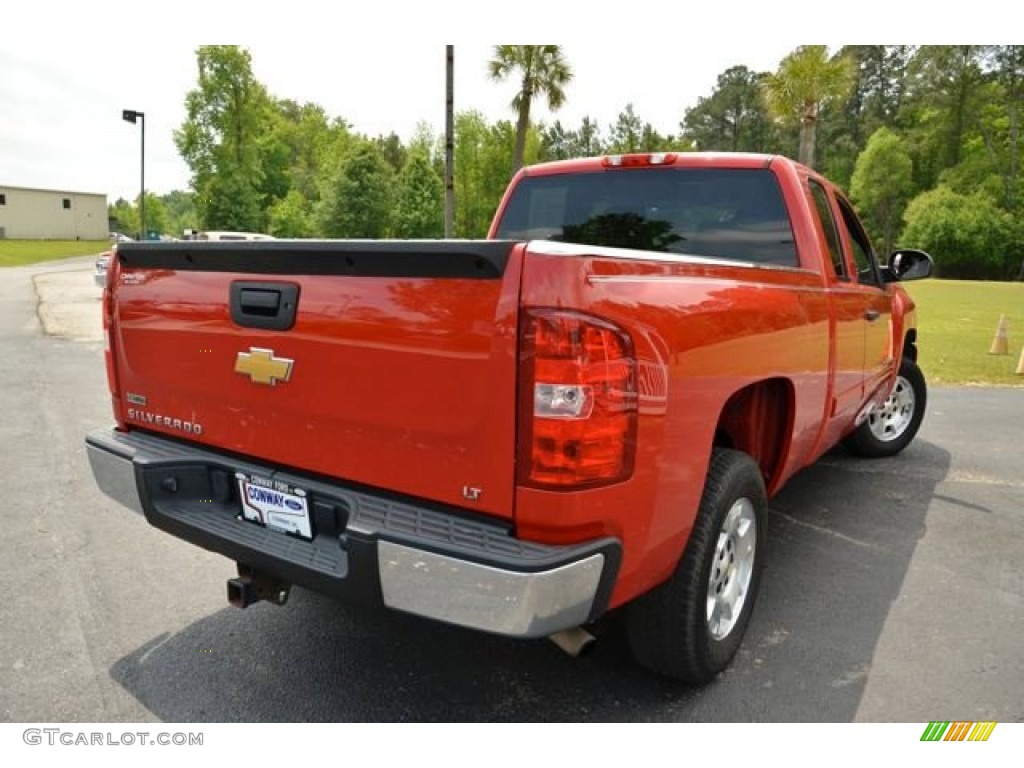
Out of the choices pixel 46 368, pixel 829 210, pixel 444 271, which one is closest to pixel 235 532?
pixel 444 271

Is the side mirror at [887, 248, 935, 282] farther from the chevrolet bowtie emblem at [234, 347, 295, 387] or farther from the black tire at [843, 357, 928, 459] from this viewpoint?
the chevrolet bowtie emblem at [234, 347, 295, 387]

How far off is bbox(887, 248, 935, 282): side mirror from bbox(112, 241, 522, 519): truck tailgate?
12.7ft

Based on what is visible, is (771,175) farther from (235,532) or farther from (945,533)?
(235,532)

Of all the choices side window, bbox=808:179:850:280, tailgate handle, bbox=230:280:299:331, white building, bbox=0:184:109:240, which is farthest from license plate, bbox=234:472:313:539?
white building, bbox=0:184:109:240

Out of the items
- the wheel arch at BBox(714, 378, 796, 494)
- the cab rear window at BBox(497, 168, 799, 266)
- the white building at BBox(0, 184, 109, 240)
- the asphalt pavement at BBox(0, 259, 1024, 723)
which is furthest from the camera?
the white building at BBox(0, 184, 109, 240)

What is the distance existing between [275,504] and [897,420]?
538 cm

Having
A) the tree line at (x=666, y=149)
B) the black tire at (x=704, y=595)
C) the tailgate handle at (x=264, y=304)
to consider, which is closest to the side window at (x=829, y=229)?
the black tire at (x=704, y=595)

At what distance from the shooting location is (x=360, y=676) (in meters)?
2.72

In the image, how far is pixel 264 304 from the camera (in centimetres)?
238

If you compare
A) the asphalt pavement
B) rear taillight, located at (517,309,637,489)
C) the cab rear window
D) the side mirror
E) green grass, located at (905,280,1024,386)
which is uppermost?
the cab rear window

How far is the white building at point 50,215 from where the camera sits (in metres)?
76.9

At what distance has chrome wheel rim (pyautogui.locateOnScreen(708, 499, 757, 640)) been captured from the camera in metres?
2.68

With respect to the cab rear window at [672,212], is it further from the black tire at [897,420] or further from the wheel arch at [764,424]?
the black tire at [897,420]
